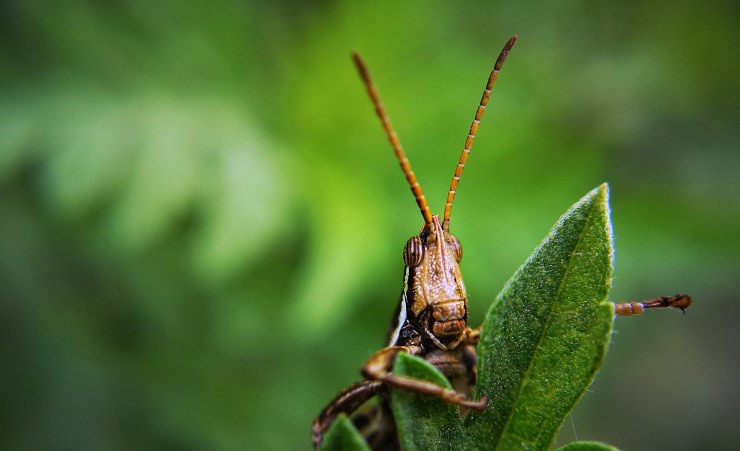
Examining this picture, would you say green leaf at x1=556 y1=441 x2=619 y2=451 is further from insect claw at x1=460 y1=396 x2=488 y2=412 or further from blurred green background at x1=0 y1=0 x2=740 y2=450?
blurred green background at x1=0 y1=0 x2=740 y2=450

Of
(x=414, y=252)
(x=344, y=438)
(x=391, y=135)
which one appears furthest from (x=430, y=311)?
(x=344, y=438)

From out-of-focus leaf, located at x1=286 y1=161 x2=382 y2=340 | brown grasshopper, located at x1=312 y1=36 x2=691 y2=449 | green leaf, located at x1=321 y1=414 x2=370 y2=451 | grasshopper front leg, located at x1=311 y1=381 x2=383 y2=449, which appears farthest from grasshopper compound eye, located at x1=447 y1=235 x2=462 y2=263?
out-of-focus leaf, located at x1=286 y1=161 x2=382 y2=340

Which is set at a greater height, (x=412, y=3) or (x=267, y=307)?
(x=412, y=3)

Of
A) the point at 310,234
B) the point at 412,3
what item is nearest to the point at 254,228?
the point at 310,234

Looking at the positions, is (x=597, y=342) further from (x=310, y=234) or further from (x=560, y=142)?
(x=560, y=142)

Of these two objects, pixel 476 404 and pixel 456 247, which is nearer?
pixel 476 404

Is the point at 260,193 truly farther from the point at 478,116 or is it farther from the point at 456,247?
the point at 478,116

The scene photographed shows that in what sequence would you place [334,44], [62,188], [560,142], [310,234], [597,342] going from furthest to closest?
[334,44], [560,142], [310,234], [62,188], [597,342]
